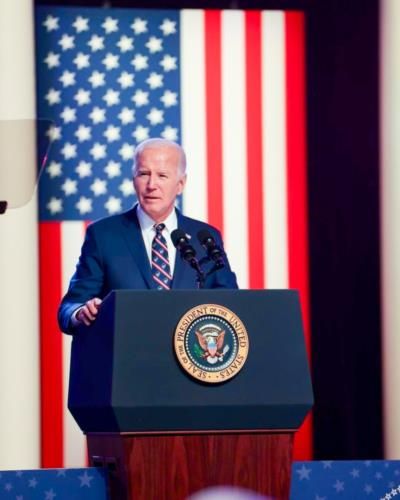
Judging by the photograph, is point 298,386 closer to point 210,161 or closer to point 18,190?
point 18,190

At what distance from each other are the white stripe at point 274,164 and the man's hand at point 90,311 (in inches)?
111

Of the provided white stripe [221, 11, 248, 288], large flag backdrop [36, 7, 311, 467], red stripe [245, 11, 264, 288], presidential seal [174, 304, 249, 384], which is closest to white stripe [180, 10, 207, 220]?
large flag backdrop [36, 7, 311, 467]

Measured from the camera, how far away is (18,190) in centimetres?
276

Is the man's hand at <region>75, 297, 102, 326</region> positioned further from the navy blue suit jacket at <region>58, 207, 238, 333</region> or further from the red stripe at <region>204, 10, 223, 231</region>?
the red stripe at <region>204, 10, 223, 231</region>

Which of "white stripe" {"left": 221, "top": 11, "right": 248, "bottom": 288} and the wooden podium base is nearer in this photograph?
the wooden podium base

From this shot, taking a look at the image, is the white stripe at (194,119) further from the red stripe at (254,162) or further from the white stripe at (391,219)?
the white stripe at (391,219)

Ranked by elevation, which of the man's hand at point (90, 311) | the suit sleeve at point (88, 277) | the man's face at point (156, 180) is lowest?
the man's hand at point (90, 311)

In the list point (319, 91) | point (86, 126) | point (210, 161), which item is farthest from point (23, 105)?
point (319, 91)

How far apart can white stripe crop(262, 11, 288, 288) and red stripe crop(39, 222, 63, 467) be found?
1.10 m

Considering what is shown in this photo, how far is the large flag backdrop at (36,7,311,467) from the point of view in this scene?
599 centimetres

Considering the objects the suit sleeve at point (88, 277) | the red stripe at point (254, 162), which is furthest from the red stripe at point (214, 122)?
the suit sleeve at point (88, 277)

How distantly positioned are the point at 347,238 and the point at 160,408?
10.6ft

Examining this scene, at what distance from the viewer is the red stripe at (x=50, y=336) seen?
594 cm

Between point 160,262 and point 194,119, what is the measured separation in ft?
8.43
